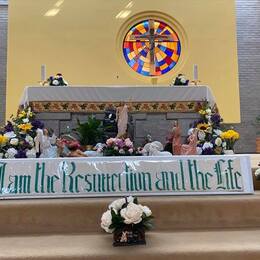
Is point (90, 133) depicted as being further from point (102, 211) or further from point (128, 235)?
point (128, 235)

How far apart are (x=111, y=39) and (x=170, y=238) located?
225 inches

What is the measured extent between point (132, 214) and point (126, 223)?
66mm

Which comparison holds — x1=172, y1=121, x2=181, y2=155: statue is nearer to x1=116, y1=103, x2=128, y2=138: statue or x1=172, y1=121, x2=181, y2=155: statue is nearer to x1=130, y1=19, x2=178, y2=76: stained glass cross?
x1=116, y1=103, x2=128, y2=138: statue

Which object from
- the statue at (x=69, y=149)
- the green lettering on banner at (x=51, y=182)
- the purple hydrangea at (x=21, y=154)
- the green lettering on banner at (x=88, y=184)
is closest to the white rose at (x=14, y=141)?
the purple hydrangea at (x=21, y=154)

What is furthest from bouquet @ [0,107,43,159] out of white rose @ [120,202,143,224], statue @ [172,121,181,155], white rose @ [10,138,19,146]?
white rose @ [120,202,143,224]

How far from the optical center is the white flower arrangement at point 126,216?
6.86ft

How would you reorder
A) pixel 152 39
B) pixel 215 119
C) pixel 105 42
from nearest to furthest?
pixel 215 119 → pixel 152 39 → pixel 105 42

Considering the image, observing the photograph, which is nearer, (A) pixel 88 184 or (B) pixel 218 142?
(A) pixel 88 184

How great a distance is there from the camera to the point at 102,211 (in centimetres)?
254

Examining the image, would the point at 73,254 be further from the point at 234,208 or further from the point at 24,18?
the point at 24,18

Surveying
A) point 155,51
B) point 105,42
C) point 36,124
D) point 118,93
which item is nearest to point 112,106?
point 118,93

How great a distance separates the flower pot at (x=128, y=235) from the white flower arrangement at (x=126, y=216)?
2 cm

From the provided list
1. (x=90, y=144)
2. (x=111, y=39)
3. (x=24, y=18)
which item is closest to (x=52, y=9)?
(x=24, y=18)

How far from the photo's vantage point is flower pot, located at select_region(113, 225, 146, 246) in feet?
7.06
